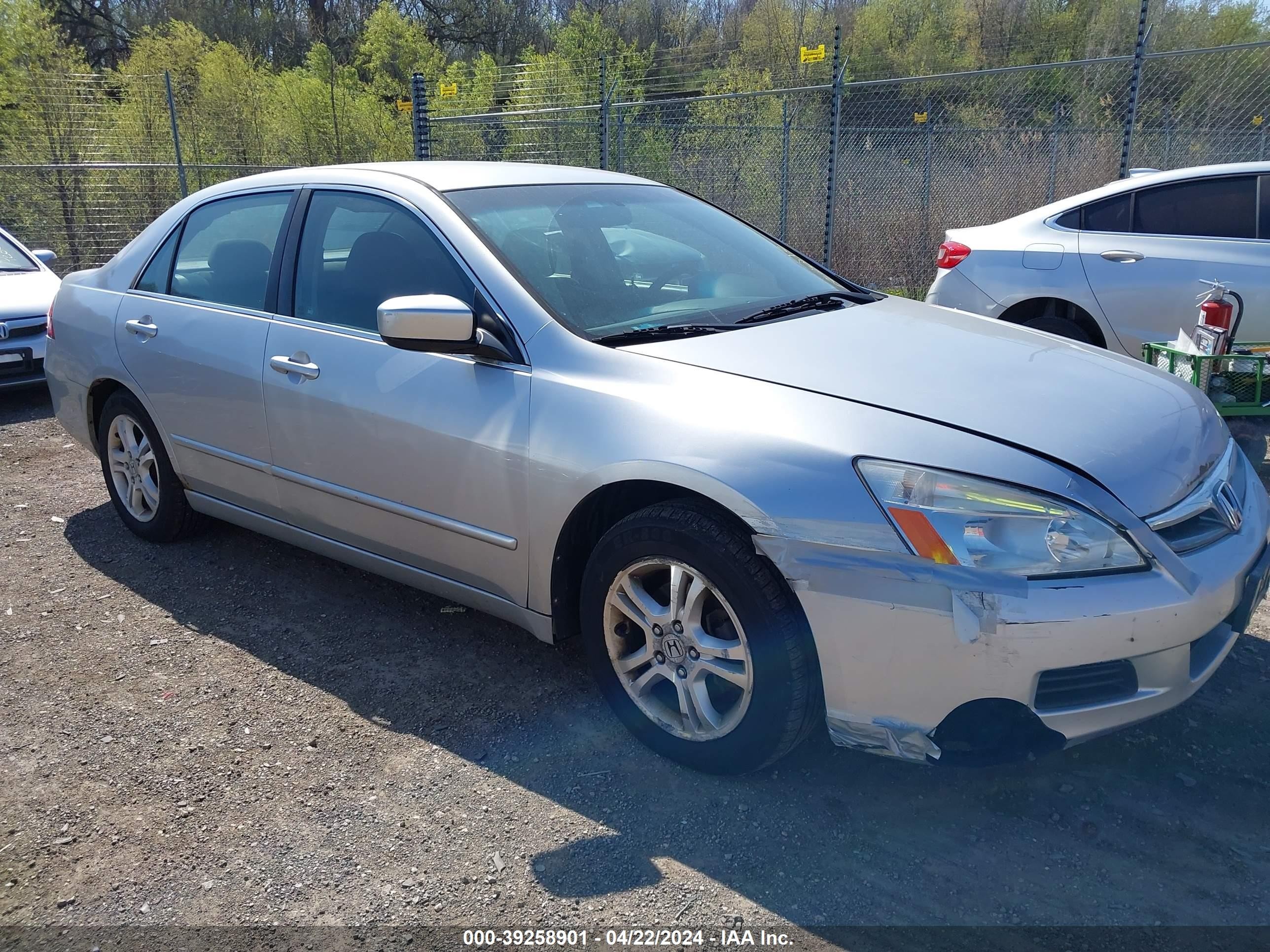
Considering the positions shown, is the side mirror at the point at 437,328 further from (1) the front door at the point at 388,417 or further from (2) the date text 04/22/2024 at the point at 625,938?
(2) the date text 04/22/2024 at the point at 625,938

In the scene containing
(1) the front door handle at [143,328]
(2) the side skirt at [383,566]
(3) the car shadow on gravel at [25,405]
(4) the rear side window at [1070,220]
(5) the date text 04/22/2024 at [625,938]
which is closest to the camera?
(5) the date text 04/22/2024 at [625,938]

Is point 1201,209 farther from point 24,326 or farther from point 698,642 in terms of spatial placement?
point 24,326

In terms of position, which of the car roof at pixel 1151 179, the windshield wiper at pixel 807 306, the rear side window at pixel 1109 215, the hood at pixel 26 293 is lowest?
the hood at pixel 26 293

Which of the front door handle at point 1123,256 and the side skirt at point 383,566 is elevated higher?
the front door handle at point 1123,256

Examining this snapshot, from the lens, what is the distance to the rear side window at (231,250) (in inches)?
154

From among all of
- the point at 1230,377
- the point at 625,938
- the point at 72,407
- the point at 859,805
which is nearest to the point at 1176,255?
the point at 1230,377

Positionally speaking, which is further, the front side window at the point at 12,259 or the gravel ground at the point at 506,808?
the front side window at the point at 12,259

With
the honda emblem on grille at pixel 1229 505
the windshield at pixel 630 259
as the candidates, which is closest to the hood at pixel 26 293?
the windshield at pixel 630 259

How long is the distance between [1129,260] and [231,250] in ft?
16.6

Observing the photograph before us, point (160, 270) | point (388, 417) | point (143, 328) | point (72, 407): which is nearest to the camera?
point (388, 417)

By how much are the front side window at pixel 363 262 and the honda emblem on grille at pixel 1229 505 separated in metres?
2.24

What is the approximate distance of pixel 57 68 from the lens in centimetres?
1617

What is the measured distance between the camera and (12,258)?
8602mm

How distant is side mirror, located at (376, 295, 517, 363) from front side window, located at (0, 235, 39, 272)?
7038mm
